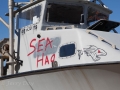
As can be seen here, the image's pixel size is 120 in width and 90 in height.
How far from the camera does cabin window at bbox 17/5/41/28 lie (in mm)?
8012

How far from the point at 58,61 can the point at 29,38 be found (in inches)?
55.3

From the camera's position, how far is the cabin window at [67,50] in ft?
21.6

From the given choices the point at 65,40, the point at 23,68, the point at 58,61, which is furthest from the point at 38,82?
the point at 23,68

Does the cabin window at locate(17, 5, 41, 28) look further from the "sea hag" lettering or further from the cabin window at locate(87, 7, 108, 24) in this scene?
the cabin window at locate(87, 7, 108, 24)

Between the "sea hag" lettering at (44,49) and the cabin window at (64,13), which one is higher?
the cabin window at (64,13)

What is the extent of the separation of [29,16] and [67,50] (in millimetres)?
2177

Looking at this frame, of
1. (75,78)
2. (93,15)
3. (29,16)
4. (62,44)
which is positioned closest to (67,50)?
(62,44)

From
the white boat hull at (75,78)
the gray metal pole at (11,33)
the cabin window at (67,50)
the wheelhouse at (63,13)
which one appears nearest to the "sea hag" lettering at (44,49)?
the cabin window at (67,50)

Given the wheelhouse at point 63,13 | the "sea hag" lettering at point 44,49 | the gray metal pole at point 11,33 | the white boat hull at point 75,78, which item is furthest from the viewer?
the gray metal pole at point 11,33

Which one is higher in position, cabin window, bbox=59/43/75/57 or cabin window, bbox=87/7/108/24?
cabin window, bbox=87/7/108/24

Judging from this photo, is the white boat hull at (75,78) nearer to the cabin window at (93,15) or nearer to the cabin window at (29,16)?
the cabin window at (29,16)

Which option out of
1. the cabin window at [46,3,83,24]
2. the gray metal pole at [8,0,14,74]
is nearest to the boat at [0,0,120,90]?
the cabin window at [46,3,83,24]

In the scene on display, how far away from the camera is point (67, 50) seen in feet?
21.9

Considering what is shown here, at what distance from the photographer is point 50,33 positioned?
7152 mm
